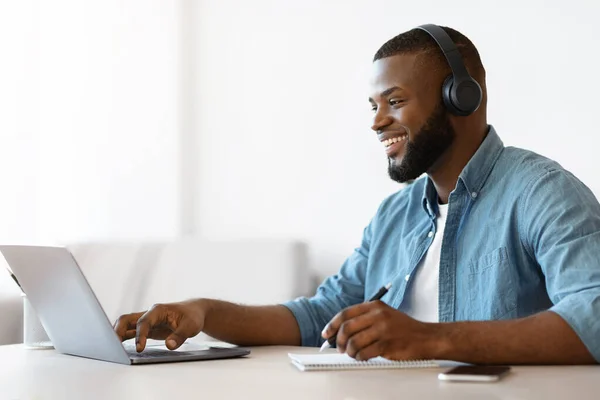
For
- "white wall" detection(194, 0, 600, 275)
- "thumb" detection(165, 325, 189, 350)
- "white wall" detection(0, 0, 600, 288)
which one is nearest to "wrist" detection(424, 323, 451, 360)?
"thumb" detection(165, 325, 189, 350)

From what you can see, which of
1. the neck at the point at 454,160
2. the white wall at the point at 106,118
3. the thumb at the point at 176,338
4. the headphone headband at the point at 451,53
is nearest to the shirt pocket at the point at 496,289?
the neck at the point at 454,160

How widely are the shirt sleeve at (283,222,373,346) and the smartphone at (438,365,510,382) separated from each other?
1.95 feet

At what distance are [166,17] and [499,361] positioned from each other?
2.07 metres

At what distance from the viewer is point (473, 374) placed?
89 centimetres

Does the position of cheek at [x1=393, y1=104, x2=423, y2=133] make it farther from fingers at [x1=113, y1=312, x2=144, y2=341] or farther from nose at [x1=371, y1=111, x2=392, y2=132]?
fingers at [x1=113, y1=312, x2=144, y2=341]

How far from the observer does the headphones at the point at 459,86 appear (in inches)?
55.4

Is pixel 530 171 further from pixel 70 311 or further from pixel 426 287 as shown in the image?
pixel 70 311

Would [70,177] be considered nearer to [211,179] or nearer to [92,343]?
[211,179]

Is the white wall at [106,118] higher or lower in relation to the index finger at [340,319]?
higher

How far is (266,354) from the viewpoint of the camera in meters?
1.22

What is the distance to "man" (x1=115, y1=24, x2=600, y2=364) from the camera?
40.6 inches

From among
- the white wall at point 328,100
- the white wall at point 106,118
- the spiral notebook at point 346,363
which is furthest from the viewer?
the white wall at point 106,118

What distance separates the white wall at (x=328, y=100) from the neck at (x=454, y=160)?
1.84 feet

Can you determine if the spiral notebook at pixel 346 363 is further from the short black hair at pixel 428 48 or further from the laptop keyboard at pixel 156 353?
the short black hair at pixel 428 48
